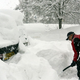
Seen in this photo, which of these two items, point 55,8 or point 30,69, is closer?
point 30,69

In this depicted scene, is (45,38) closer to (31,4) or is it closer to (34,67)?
(31,4)

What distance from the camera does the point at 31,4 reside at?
12680mm

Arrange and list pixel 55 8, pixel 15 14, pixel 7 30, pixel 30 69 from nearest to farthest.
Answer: pixel 30 69, pixel 7 30, pixel 15 14, pixel 55 8

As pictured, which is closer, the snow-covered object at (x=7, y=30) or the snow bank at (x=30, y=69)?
the snow bank at (x=30, y=69)

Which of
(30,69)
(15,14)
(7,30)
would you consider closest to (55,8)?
(15,14)

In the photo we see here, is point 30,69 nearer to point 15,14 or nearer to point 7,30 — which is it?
point 7,30

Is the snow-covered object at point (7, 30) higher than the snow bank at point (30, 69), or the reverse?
the snow-covered object at point (7, 30)

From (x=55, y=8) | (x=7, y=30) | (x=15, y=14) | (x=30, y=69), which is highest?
(x=15, y=14)

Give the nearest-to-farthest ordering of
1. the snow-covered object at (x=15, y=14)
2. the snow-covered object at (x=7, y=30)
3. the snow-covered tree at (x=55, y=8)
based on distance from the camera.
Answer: the snow-covered object at (x=7, y=30)
the snow-covered object at (x=15, y=14)
the snow-covered tree at (x=55, y=8)

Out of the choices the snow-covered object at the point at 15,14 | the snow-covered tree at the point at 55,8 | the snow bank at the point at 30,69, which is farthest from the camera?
the snow-covered tree at the point at 55,8

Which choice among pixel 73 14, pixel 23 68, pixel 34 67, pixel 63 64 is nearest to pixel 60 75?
pixel 63 64

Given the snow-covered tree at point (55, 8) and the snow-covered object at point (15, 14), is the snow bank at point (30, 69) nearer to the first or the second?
the snow-covered object at point (15, 14)

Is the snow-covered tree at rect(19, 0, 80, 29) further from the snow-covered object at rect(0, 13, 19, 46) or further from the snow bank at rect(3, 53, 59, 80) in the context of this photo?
the snow bank at rect(3, 53, 59, 80)

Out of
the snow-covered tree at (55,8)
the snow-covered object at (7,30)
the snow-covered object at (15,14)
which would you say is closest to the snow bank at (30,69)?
the snow-covered object at (7,30)
